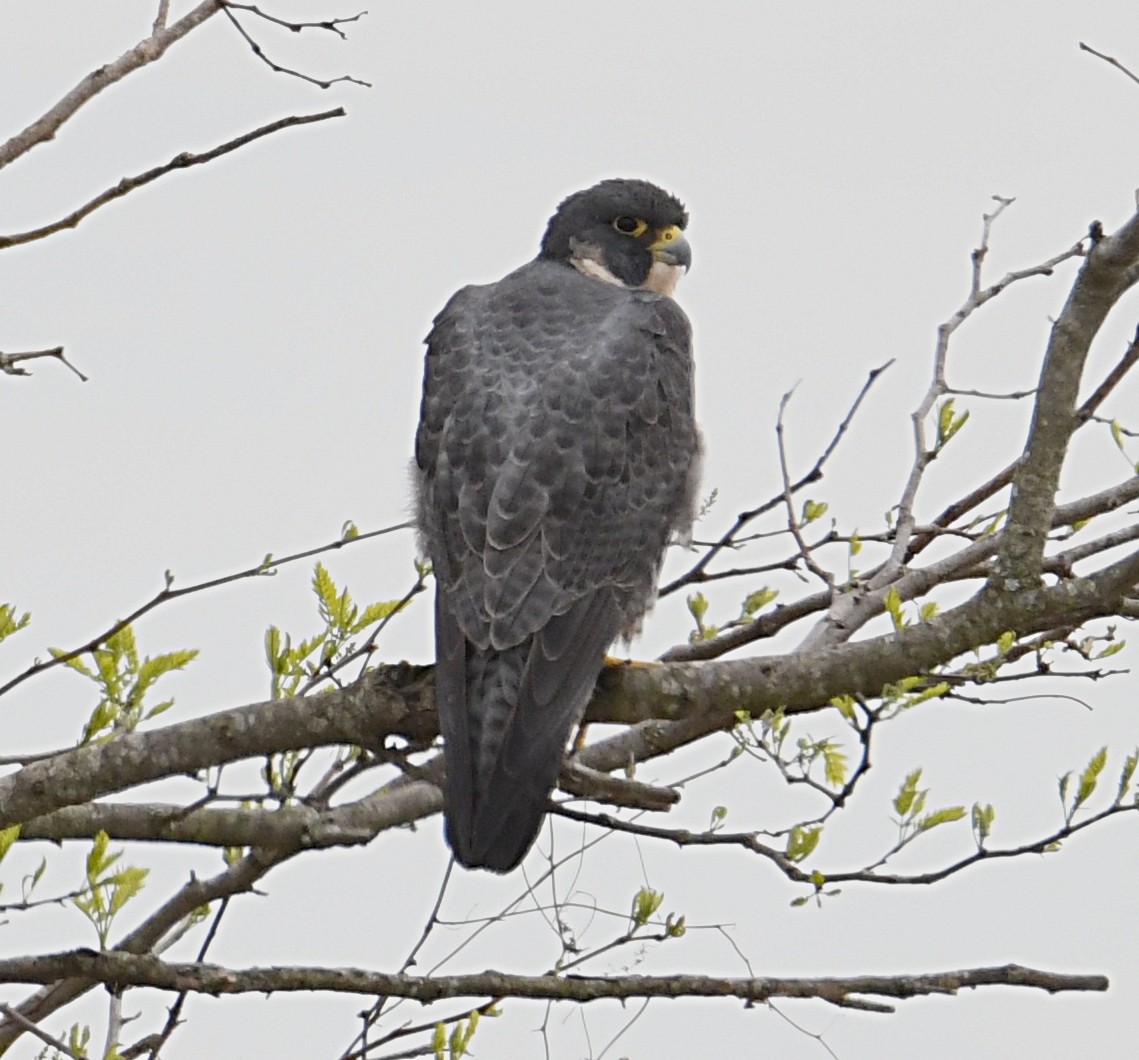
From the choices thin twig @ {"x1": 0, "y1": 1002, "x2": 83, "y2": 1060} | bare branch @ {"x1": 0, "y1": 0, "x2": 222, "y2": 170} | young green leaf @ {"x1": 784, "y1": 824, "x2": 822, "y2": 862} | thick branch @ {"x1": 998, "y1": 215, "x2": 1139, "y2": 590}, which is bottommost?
thin twig @ {"x1": 0, "y1": 1002, "x2": 83, "y2": 1060}

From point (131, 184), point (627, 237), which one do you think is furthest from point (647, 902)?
point (627, 237)

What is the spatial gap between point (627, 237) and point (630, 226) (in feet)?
0.16

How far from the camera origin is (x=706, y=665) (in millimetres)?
3326

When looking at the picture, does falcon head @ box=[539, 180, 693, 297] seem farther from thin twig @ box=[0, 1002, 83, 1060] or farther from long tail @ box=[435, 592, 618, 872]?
thin twig @ box=[0, 1002, 83, 1060]

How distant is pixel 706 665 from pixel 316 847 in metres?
1.00

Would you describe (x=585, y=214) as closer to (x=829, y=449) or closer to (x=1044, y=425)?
(x=829, y=449)

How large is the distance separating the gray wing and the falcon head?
2.77 ft

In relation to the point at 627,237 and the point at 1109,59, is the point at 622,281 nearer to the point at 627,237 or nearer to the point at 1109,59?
the point at 627,237

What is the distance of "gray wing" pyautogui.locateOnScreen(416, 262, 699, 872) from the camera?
3.75 metres

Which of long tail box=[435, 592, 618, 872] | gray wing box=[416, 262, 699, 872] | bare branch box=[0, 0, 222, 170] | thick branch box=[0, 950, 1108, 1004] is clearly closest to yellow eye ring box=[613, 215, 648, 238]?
gray wing box=[416, 262, 699, 872]

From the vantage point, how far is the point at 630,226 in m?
5.94

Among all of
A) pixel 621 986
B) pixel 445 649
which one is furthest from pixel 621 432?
pixel 621 986

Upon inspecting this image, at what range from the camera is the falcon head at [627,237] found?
19.2ft

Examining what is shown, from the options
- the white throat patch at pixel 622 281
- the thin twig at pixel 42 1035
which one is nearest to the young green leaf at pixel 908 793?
the thin twig at pixel 42 1035
